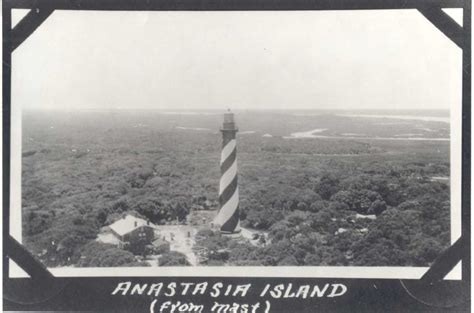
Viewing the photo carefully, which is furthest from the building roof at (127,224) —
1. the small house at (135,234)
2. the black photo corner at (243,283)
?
the black photo corner at (243,283)

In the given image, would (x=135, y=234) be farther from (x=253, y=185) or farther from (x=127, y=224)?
(x=253, y=185)

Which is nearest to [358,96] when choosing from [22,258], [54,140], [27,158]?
[54,140]

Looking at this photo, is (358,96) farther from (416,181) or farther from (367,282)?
(367,282)

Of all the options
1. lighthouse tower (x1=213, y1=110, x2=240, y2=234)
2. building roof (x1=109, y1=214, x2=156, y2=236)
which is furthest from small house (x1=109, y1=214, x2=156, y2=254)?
lighthouse tower (x1=213, y1=110, x2=240, y2=234)

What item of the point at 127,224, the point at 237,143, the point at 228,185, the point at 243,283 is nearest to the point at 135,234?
the point at 127,224

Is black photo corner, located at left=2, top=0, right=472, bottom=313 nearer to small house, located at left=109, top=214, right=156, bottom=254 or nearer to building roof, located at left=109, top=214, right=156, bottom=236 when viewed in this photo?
small house, located at left=109, top=214, right=156, bottom=254

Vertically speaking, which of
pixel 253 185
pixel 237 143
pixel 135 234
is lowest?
pixel 135 234

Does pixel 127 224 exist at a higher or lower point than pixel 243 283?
higher
